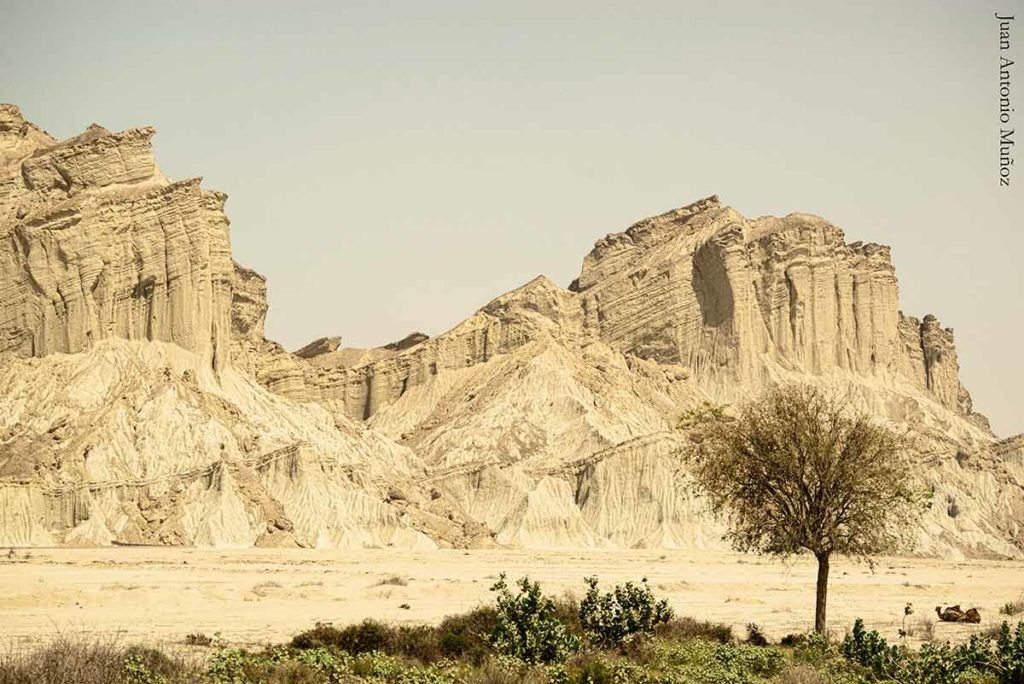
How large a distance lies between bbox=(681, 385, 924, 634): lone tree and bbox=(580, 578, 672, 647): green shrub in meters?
3.69

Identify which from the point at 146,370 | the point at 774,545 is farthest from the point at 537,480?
the point at 774,545

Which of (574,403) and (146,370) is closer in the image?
(146,370)

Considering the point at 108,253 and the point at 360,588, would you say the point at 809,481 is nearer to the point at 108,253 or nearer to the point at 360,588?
the point at 360,588

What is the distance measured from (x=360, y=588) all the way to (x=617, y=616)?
62.1 ft

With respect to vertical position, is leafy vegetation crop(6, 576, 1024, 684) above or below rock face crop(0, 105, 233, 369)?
below

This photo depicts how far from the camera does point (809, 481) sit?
1059 inches

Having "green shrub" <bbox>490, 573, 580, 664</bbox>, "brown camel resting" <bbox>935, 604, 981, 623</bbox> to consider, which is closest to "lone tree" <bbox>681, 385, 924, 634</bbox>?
"brown camel resting" <bbox>935, 604, 981, 623</bbox>

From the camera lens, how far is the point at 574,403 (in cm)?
11262

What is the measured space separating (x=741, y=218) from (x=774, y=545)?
120742 mm

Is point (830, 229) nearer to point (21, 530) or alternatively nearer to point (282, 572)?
point (21, 530)

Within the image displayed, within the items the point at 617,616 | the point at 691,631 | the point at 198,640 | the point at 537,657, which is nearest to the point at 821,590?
the point at 691,631

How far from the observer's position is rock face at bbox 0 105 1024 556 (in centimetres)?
8238

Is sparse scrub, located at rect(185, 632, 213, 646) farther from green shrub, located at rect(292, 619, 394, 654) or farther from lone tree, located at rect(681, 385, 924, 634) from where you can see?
lone tree, located at rect(681, 385, 924, 634)

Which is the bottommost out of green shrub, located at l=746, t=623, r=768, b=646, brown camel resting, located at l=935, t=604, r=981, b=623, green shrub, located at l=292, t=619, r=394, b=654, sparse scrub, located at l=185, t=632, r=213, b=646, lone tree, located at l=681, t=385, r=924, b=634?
sparse scrub, located at l=185, t=632, r=213, b=646
